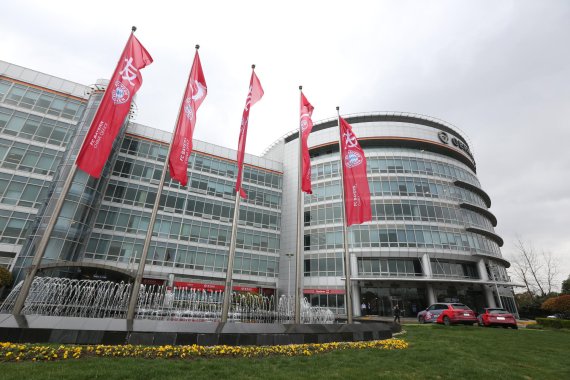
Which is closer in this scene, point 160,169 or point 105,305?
point 105,305

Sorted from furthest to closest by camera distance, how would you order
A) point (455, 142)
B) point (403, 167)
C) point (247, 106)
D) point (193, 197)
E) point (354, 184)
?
1. point (455, 142)
2. point (403, 167)
3. point (193, 197)
4. point (354, 184)
5. point (247, 106)

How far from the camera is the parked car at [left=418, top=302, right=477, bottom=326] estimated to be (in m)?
20.6

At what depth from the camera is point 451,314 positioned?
68.5 feet

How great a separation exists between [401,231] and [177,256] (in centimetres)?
2995

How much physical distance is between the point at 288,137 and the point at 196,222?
24.3 m

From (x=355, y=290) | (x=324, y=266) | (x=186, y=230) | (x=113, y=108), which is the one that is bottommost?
(x=355, y=290)

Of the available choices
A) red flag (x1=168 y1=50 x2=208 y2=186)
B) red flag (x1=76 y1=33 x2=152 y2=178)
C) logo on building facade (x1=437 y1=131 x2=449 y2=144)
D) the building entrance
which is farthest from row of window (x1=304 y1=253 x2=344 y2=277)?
red flag (x1=76 y1=33 x2=152 y2=178)

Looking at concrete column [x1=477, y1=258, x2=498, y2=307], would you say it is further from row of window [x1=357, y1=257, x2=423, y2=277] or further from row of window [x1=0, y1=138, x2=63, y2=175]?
row of window [x1=0, y1=138, x2=63, y2=175]

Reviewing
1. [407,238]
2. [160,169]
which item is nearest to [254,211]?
[160,169]

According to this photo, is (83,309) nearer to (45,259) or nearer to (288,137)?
(45,259)

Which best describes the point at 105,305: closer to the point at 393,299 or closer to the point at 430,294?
the point at 393,299

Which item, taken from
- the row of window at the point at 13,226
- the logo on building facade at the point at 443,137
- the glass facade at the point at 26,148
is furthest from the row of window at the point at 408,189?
the row of window at the point at 13,226

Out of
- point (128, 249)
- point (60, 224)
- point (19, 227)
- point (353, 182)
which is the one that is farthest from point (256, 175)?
point (353, 182)

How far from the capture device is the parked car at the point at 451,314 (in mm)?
20562
